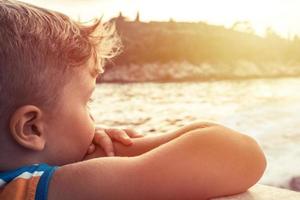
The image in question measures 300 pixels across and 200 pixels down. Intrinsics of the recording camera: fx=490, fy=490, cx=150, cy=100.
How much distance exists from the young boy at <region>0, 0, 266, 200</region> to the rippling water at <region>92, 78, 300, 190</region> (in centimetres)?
61

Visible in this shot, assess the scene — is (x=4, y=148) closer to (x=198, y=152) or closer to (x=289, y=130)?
(x=198, y=152)

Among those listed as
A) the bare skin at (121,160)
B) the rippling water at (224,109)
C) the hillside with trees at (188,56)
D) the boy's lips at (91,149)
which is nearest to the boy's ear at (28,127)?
the bare skin at (121,160)

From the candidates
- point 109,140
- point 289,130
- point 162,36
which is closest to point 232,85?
point 162,36

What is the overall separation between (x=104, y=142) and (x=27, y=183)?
0.62ft

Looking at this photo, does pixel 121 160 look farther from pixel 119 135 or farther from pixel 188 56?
pixel 188 56

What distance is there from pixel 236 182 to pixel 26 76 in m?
0.31

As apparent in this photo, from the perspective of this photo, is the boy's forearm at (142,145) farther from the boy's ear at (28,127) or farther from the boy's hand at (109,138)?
the boy's ear at (28,127)

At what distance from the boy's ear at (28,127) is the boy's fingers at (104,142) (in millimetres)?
128

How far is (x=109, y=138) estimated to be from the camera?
0.76 m


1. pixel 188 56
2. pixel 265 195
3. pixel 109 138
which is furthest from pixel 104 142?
pixel 188 56

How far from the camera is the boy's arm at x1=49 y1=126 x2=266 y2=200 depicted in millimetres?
583

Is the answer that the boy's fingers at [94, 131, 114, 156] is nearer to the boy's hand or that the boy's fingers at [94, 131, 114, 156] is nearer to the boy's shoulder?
the boy's hand

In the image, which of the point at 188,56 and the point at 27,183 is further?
the point at 188,56

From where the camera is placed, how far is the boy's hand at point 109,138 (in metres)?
0.74
